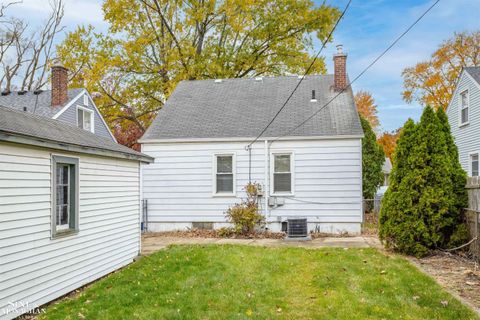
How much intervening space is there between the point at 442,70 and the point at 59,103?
2488 cm

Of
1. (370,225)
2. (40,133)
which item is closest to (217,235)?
(370,225)

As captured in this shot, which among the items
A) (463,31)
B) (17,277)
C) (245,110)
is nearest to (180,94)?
(245,110)

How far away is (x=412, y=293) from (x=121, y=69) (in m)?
18.7

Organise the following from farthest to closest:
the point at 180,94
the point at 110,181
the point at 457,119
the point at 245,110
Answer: the point at 457,119, the point at 180,94, the point at 245,110, the point at 110,181

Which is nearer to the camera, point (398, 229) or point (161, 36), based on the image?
point (398, 229)

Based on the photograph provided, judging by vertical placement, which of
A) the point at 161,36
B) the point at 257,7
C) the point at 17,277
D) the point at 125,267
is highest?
the point at 257,7

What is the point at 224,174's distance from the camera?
1255 cm

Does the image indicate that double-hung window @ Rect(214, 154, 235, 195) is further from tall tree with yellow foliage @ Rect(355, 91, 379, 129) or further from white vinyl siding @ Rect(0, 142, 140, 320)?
tall tree with yellow foliage @ Rect(355, 91, 379, 129)

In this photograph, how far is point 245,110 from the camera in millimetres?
13625

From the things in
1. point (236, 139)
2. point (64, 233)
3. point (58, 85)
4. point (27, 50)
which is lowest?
point (64, 233)

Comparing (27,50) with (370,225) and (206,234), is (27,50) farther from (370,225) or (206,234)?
(370,225)

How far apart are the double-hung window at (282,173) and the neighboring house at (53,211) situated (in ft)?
17.5

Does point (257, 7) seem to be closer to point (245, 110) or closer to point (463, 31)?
point (245, 110)

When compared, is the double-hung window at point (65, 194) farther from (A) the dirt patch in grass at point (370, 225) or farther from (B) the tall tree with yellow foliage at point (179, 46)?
(B) the tall tree with yellow foliage at point (179, 46)
